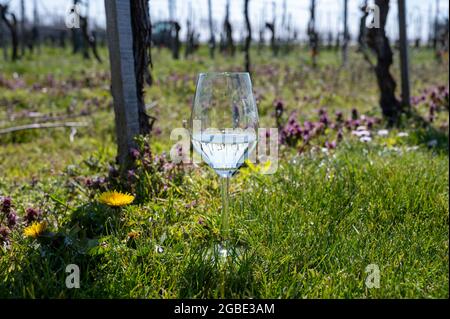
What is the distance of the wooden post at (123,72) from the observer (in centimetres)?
287

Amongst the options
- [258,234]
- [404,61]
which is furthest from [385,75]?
[258,234]

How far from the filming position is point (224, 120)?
5.38 ft

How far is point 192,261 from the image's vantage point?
1694mm

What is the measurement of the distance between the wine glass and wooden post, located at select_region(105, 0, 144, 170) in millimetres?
1412

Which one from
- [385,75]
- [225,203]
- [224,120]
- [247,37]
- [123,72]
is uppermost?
[247,37]

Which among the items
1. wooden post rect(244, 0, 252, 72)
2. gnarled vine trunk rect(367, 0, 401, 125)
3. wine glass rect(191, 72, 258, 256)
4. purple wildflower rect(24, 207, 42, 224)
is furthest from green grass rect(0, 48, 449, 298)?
wooden post rect(244, 0, 252, 72)

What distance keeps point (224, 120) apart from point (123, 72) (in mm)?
1484

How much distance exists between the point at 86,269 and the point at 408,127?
4374mm

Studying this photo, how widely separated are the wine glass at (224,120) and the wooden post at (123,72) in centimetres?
141

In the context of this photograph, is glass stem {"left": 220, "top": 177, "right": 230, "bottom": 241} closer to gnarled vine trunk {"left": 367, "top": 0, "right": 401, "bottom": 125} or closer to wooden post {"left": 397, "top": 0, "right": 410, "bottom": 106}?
gnarled vine trunk {"left": 367, "top": 0, "right": 401, "bottom": 125}

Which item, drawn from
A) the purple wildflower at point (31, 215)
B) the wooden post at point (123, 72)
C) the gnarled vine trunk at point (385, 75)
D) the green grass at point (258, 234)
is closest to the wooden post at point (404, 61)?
the gnarled vine trunk at point (385, 75)

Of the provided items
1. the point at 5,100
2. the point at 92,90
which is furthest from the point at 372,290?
the point at 92,90

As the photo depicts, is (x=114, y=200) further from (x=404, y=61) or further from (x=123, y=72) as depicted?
(x=404, y=61)

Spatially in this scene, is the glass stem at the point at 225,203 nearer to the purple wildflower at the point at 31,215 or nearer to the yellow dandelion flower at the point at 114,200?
the yellow dandelion flower at the point at 114,200
